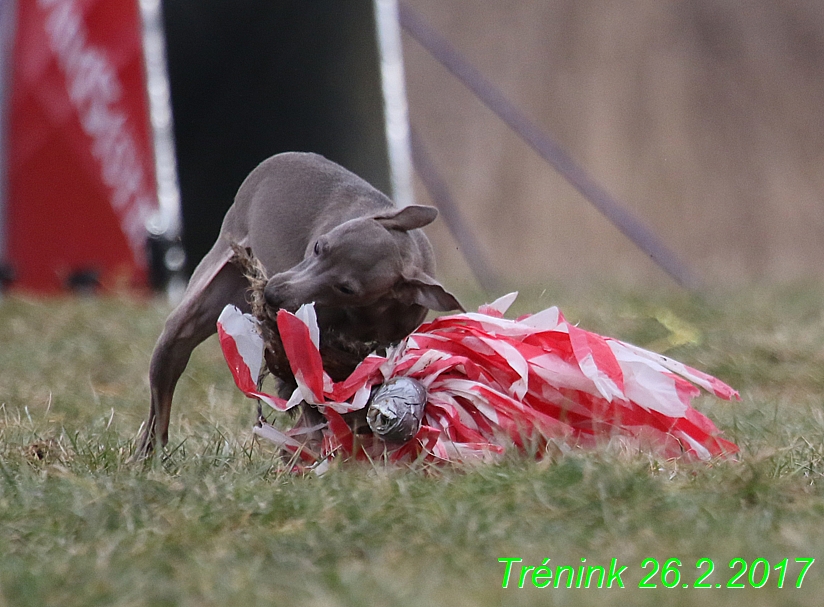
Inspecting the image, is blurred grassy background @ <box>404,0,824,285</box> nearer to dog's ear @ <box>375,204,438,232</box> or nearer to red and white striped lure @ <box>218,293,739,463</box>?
dog's ear @ <box>375,204,438,232</box>

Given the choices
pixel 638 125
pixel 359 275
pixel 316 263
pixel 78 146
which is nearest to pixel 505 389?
pixel 359 275

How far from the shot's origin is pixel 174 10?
7.02 meters

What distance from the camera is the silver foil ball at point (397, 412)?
117 inches

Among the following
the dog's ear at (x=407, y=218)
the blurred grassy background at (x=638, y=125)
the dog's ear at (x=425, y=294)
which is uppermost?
the dog's ear at (x=407, y=218)

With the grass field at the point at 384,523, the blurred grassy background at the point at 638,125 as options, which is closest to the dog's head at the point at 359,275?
the grass field at the point at 384,523

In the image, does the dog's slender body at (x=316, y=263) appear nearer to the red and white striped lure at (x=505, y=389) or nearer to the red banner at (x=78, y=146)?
the red and white striped lure at (x=505, y=389)

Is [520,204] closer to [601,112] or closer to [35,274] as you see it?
[601,112]

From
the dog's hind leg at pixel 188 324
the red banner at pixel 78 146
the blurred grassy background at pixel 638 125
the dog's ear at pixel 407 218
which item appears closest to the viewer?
the dog's ear at pixel 407 218

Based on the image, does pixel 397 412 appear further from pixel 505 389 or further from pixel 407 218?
pixel 407 218

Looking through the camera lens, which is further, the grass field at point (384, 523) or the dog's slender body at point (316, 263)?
the dog's slender body at point (316, 263)

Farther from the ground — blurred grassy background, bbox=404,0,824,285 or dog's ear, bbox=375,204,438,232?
dog's ear, bbox=375,204,438,232

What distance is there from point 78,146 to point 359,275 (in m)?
5.40

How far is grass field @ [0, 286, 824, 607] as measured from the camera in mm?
2104

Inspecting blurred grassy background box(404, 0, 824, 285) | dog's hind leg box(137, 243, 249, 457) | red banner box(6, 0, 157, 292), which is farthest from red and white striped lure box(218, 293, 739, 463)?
blurred grassy background box(404, 0, 824, 285)
